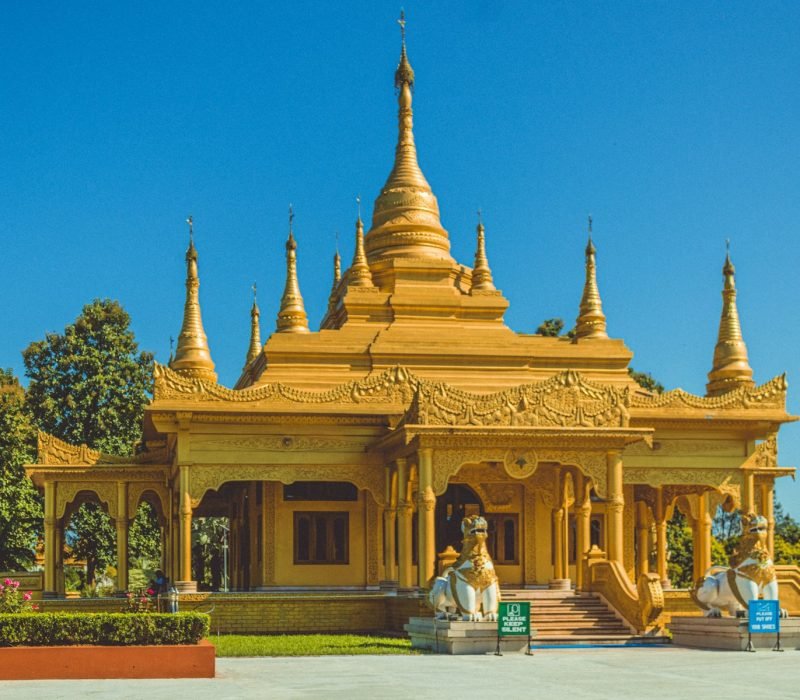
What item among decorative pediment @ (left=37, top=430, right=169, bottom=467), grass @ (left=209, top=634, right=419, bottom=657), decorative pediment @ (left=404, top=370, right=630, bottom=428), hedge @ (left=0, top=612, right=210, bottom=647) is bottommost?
grass @ (left=209, top=634, right=419, bottom=657)

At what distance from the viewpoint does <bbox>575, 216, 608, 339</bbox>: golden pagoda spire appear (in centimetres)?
3697

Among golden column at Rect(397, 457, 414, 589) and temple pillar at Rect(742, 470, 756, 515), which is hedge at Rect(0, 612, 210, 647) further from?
temple pillar at Rect(742, 470, 756, 515)

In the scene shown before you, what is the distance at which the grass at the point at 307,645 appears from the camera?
2230cm

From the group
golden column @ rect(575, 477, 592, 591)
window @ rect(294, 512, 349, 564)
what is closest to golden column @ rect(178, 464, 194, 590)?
window @ rect(294, 512, 349, 564)

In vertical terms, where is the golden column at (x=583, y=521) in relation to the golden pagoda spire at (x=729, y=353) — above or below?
below

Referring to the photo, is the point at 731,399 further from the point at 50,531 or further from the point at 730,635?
the point at 50,531

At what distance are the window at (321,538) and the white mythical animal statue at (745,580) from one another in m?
9.86

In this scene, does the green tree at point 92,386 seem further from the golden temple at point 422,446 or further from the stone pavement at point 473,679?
the stone pavement at point 473,679

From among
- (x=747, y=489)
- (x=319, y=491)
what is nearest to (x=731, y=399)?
(x=747, y=489)

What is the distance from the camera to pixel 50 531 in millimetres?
33406

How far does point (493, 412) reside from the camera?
2775cm

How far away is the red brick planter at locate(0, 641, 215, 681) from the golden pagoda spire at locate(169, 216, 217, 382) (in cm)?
1489

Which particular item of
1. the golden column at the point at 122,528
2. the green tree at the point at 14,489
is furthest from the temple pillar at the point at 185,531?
the green tree at the point at 14,489

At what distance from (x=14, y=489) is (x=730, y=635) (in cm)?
2346
